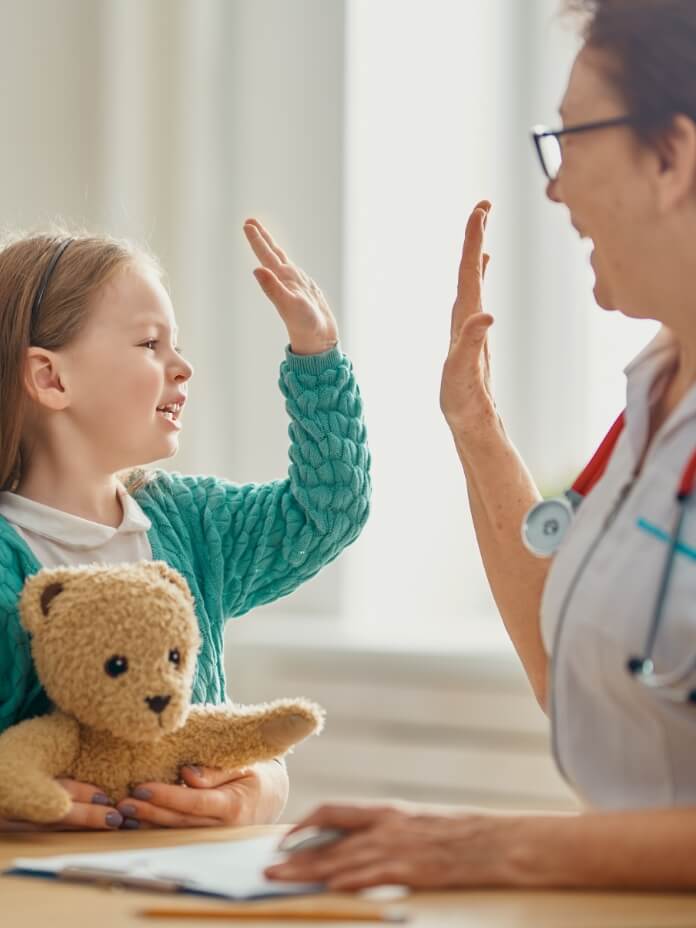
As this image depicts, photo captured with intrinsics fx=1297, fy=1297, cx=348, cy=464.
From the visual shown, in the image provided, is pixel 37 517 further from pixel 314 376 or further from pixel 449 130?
pixel 449 130

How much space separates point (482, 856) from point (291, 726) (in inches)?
16.6

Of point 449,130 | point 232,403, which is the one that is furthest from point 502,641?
point 449,130

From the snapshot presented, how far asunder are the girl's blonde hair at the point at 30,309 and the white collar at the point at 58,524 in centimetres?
7

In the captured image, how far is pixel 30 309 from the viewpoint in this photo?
1507 mm

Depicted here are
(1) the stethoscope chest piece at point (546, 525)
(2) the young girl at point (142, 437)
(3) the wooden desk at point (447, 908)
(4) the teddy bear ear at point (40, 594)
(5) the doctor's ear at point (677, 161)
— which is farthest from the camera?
(2) the young girl at point (142, 437)

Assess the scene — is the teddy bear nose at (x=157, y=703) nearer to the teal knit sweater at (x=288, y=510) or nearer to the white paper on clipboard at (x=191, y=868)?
the white paper on clipboard at (x=191, y=868)

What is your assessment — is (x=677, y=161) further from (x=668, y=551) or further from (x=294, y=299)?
(x=294, y=299)

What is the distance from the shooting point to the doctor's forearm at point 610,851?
2.88ft

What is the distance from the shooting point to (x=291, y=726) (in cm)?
129

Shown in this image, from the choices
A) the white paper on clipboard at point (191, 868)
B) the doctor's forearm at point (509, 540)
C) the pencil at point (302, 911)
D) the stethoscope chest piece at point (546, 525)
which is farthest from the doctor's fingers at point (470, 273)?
the pencil at point (302, 911)

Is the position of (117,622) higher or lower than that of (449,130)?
lower

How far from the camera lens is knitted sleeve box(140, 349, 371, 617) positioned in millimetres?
1523

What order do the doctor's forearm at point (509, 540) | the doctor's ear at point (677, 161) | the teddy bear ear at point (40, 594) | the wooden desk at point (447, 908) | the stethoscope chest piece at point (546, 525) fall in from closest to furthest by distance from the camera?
1. the wooden desk at point (447, 908)
2. the doctor's ear at point (677, 161)
3. the stethoscope chest piece at point (546, 525)
4. the teddy bear ear at point (40, 594)
5. the doctor's forearm at point (509, 540)

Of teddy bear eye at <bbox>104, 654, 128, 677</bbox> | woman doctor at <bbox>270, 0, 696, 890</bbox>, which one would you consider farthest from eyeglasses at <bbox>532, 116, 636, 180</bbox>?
teddy bear eye at <bbox>104, 654, 128, 677</bbox>
